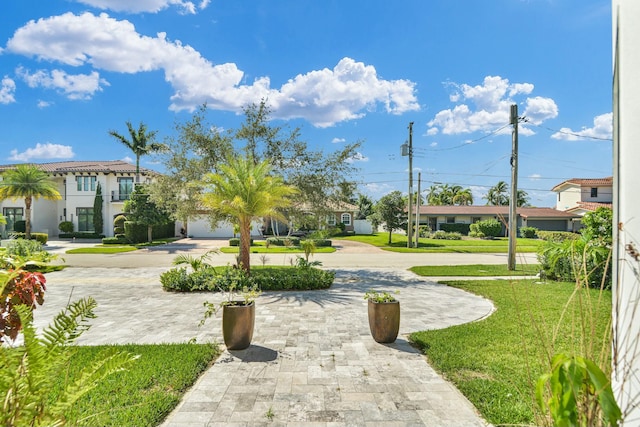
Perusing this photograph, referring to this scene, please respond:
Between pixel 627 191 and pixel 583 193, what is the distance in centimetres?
4461

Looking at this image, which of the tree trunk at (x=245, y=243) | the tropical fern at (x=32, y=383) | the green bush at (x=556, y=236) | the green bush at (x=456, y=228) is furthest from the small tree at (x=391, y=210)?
the tropical fern at (x=32, y=383)

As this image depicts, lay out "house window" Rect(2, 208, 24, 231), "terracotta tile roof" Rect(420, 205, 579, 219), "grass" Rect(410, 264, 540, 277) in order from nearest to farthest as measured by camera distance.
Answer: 1. "grass" Rect(410, 264, 540, 277)
2. "house window" Rect(2, 208, 24, 231)
3. "terracotta tile roof" Rect(420, 205, 579, 219)

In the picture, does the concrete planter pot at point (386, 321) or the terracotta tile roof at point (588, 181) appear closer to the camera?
the concrete planter pot at point (386, 321)

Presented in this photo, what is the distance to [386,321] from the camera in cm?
616

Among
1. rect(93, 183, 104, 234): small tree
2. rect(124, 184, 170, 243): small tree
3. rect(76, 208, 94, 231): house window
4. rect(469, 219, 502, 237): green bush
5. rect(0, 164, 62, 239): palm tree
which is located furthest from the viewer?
rect(469, 219, 502, 237): green bush

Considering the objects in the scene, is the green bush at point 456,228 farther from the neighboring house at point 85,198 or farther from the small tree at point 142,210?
the neighboring house at point 85,198

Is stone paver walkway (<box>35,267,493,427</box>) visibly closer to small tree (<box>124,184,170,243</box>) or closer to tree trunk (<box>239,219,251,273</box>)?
tree trunk (<box>239,219,251,273</box>)

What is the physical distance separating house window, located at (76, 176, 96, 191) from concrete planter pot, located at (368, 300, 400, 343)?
37.4 meters

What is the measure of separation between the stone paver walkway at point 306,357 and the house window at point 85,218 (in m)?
27.8

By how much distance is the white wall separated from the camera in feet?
7.35

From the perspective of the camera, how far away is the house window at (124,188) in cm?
3488

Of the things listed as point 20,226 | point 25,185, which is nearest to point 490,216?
point 25,185

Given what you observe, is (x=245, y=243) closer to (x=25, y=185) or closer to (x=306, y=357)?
(x=306, y=357)

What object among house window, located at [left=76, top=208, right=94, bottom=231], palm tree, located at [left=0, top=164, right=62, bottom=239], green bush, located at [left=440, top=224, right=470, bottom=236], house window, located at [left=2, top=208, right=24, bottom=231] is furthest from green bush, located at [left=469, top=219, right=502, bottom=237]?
house window, located at [left=2, top=208, right=24, bottom=231]
